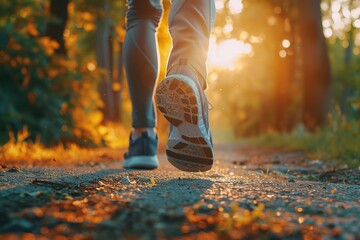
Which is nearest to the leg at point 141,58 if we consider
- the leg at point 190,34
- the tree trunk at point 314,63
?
the leg at point 190,34

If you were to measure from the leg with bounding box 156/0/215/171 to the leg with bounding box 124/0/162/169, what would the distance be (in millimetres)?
634

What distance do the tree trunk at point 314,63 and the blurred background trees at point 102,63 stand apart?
22mm

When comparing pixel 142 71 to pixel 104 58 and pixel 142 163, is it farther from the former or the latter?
pixel 104 58

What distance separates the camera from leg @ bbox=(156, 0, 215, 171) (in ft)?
7.21

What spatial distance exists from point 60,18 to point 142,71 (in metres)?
5.30

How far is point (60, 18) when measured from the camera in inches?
311

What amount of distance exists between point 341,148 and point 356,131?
123 cm

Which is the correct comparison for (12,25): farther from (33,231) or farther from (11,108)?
(33,231)

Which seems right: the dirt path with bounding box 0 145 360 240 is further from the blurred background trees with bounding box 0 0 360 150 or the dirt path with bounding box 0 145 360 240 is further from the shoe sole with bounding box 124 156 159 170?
the blurred background trees with bounding box 0 0 360 150

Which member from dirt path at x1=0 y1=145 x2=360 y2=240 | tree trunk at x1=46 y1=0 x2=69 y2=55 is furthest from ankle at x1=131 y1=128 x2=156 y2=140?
tree trunk at x1=46 y1=0 x2=69 y2=55

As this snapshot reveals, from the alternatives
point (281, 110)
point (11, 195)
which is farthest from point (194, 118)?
point (281, 110)

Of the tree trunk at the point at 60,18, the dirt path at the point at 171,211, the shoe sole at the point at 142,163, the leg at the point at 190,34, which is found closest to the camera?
the dirt path at the point at 171,211

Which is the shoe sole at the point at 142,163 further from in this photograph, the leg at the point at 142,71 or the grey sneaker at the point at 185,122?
the grey sneaker at the point at 185,122

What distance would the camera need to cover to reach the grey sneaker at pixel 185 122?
2193 millimetres
